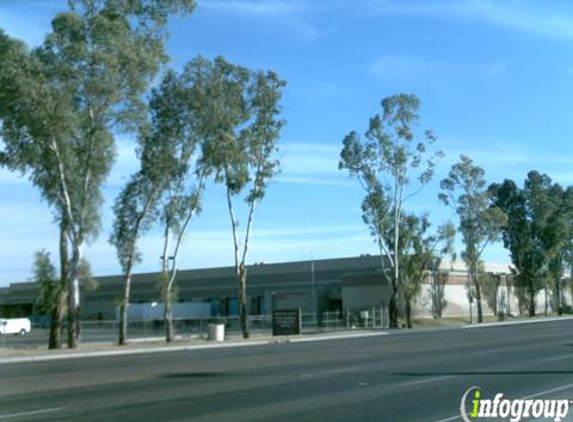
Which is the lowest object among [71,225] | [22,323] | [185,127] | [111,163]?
[22,323]

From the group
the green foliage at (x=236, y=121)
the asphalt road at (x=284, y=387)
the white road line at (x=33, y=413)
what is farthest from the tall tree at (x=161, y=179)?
the white road line at (x=33, y=413)

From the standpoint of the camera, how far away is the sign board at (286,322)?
5031cm

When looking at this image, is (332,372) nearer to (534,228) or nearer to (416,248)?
(416,248)

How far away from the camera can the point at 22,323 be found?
7306cm

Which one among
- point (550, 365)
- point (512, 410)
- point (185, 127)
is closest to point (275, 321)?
point (185, 127)

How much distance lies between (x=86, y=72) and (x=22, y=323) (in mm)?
43250

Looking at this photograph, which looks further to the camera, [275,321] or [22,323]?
[22,323]

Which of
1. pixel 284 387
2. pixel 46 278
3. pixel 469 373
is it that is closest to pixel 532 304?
pixel 46 278

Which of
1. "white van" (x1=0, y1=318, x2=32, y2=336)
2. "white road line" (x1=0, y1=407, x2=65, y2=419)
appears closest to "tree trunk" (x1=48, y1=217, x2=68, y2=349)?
"white road line" (x1=0, y1=407, x2=65, y2=419)

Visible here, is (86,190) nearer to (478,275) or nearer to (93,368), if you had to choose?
(93,368)

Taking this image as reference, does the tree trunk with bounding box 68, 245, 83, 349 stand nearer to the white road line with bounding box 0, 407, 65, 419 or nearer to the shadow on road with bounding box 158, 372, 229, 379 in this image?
the shadow on road with bounding box 158, 372, 229, 379
